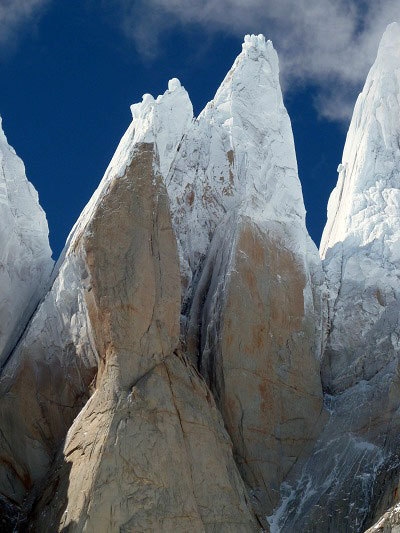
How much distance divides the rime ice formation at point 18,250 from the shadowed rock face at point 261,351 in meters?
4.11

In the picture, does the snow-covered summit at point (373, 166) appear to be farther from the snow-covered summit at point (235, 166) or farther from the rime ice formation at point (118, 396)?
the rime ice formation at point (118, 396)

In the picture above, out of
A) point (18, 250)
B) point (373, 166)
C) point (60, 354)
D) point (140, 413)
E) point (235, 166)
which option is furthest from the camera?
point (373, 166)

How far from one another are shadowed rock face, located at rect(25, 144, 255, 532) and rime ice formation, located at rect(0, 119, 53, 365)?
11.9 feet

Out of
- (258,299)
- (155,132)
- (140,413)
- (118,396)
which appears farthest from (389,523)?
(155,132)

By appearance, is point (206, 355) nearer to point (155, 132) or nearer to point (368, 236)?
point (155, 132)

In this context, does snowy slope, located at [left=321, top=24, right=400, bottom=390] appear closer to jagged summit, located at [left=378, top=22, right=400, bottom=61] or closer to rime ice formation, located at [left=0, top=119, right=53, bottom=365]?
jagged summit, located at [left=378, top=22, right=400, bottom=61]

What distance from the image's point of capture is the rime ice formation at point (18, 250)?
3491cm

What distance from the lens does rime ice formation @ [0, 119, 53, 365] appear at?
115ft

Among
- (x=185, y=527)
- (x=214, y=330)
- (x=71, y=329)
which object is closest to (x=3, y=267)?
(x=71, y=329)

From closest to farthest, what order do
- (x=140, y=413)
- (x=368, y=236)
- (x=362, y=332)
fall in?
(x=140, y=413), (x=362, y=332), (x=368, y=236)

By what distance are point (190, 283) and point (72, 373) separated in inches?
164

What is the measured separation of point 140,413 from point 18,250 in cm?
728

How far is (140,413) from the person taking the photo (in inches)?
1185

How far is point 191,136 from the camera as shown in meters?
37.6
